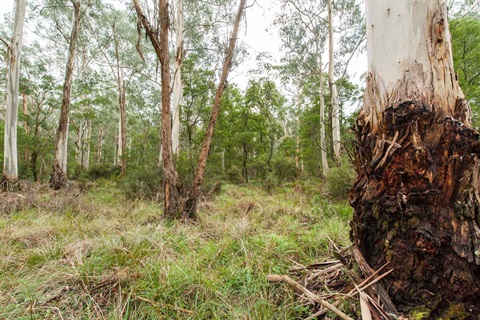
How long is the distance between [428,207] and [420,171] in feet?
0.51

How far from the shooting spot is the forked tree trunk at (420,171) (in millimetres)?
918

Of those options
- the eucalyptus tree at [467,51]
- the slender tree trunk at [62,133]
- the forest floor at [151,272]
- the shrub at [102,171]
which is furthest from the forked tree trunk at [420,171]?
the shrub at [102,171]

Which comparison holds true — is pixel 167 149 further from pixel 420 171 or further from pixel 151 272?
pixel 420 171

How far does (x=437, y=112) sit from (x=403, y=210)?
1.46 ft

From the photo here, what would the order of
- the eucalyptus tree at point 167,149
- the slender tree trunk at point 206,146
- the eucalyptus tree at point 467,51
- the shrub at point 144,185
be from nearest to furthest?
the eucalyptus tree at point 167,149 → the slender tree trunk at point 206,146 → the shrub at point 144,185 → the eucalyptus tree at point 467,51

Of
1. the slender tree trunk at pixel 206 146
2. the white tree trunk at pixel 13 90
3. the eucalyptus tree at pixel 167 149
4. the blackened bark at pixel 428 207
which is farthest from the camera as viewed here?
the white tree trunk at pixel 13 90

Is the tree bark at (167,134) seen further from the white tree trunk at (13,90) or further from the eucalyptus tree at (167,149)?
the white tree trunk at (13,90)

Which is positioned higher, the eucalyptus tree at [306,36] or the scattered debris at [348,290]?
the eucalyptus tree at [306,36]

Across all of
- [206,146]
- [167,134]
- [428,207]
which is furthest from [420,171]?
[167,134]

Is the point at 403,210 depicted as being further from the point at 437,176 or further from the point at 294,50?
the point at 294,50

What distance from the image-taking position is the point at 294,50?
1232cm

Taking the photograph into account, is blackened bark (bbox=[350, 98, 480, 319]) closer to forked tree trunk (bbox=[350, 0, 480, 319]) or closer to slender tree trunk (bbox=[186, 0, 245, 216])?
forked tree trunk (bbox=[350, 0, 480, 319])

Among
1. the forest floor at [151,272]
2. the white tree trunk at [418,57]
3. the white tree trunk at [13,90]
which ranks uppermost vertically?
the white tree trunk at [13,90]

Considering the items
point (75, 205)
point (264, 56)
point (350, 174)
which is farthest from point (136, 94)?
point (350, 174)
